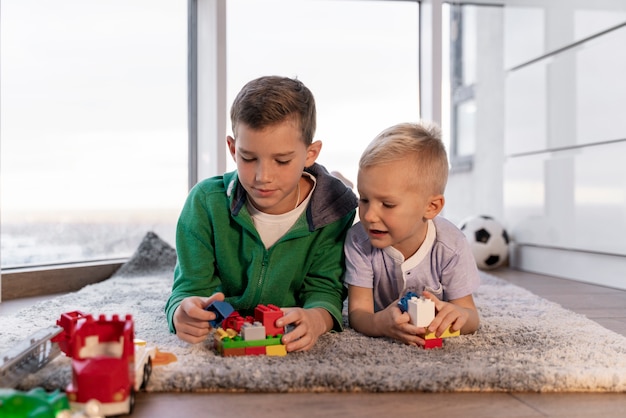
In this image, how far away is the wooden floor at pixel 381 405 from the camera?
2.76ft

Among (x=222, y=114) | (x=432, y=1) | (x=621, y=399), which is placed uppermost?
(x=432, y=1)

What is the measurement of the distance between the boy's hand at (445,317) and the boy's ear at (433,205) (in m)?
0.18

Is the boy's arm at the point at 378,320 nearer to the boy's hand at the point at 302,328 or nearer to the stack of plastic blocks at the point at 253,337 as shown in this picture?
the boy's hand at the point at 302,328

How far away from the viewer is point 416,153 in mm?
1233

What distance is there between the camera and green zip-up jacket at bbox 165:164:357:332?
4.38 ft

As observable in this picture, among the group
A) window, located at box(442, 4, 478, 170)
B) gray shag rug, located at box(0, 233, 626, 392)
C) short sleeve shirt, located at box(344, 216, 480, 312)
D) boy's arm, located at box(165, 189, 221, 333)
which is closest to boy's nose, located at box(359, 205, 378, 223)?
short sleeve shirt, located at box(344, 216, 480, 312)

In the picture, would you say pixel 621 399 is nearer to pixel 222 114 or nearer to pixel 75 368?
pixel 75 368

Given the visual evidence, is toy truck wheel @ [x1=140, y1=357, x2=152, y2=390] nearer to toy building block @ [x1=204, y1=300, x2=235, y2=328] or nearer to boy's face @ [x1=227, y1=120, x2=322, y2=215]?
toy building block @ [x1=204, y1=300, x2=235, y2=328]

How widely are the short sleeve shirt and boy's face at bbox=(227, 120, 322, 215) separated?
223mm

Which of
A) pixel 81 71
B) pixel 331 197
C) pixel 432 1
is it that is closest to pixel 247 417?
pixel 331 197

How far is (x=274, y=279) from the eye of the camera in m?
1.35

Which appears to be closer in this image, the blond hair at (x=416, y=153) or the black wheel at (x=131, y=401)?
the black wheel at (x=131, y=401)

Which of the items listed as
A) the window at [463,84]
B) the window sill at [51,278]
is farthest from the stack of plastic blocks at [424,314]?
the window at [463,84]

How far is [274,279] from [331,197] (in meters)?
0.23
